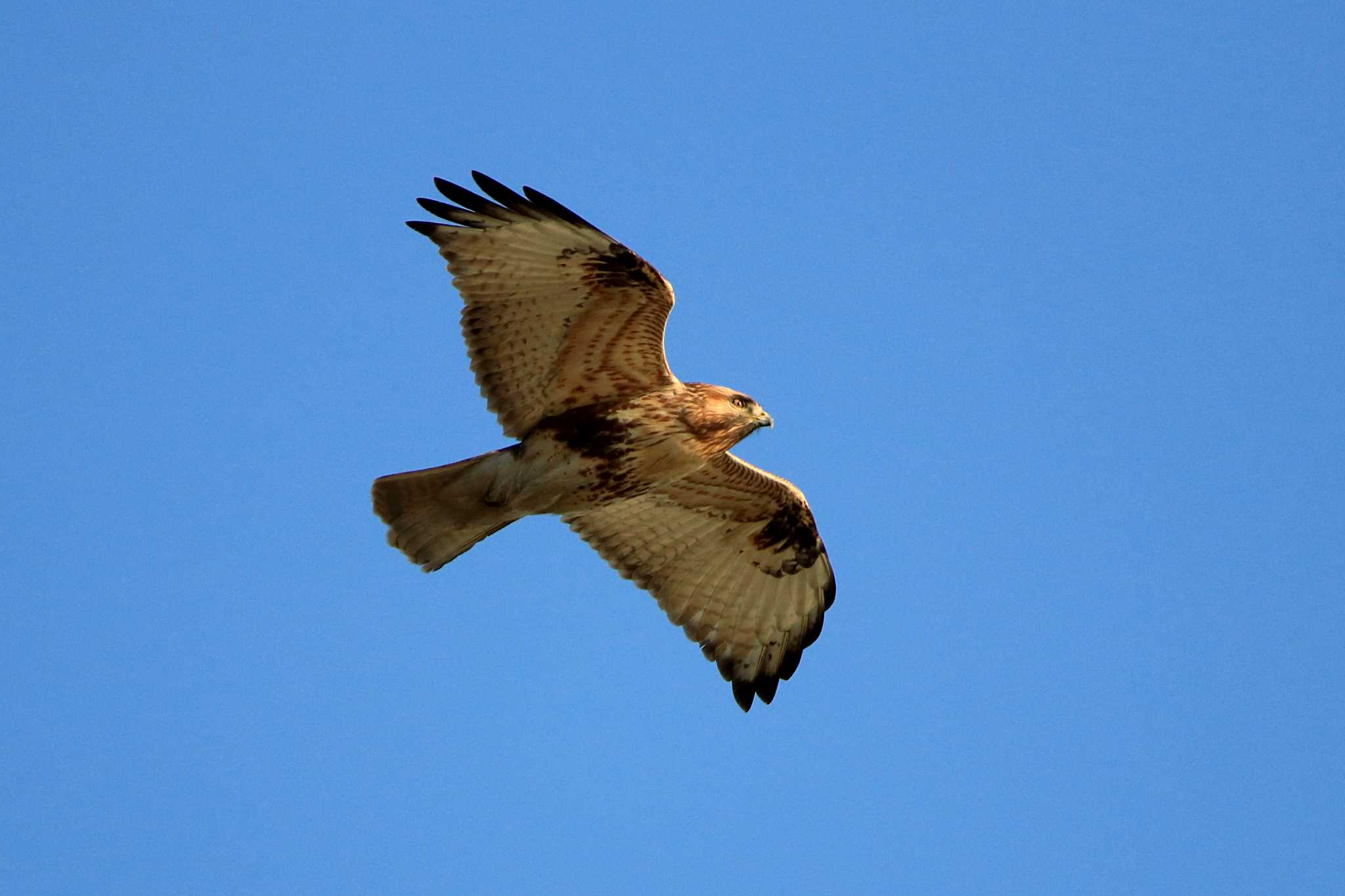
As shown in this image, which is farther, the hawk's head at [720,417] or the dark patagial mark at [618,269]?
the hawk's head at [720,417]

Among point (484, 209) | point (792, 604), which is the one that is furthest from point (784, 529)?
point (484, 209)

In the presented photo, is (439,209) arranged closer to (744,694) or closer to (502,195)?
(502,195)

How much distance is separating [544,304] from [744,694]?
293 cm

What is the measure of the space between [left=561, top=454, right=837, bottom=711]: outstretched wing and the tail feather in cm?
116

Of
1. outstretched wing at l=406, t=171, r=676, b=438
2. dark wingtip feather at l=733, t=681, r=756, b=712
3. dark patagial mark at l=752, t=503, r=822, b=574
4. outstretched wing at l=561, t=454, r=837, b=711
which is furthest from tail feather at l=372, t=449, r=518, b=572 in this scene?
dark wingtip feather at l=733, t=681, r=756, b=712

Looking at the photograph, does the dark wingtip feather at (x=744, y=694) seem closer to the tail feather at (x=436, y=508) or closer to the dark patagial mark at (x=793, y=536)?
the dark patagial mark at (x=793, y=536)

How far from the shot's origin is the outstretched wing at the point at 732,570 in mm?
10258

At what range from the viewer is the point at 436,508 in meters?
9.16

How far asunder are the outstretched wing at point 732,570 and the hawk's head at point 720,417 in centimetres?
106

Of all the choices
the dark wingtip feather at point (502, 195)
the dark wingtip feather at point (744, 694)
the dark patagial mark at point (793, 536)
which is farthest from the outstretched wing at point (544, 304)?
the dark wingtip feather at point (744, 694)

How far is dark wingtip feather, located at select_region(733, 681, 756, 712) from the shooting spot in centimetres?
1016

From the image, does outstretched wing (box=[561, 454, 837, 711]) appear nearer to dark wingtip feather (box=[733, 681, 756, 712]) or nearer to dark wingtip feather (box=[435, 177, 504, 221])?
dark wingtip feather (box=[733, 681, 756, 712])

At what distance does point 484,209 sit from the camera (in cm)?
873

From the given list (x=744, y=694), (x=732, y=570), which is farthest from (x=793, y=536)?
(x=744, y=694)
